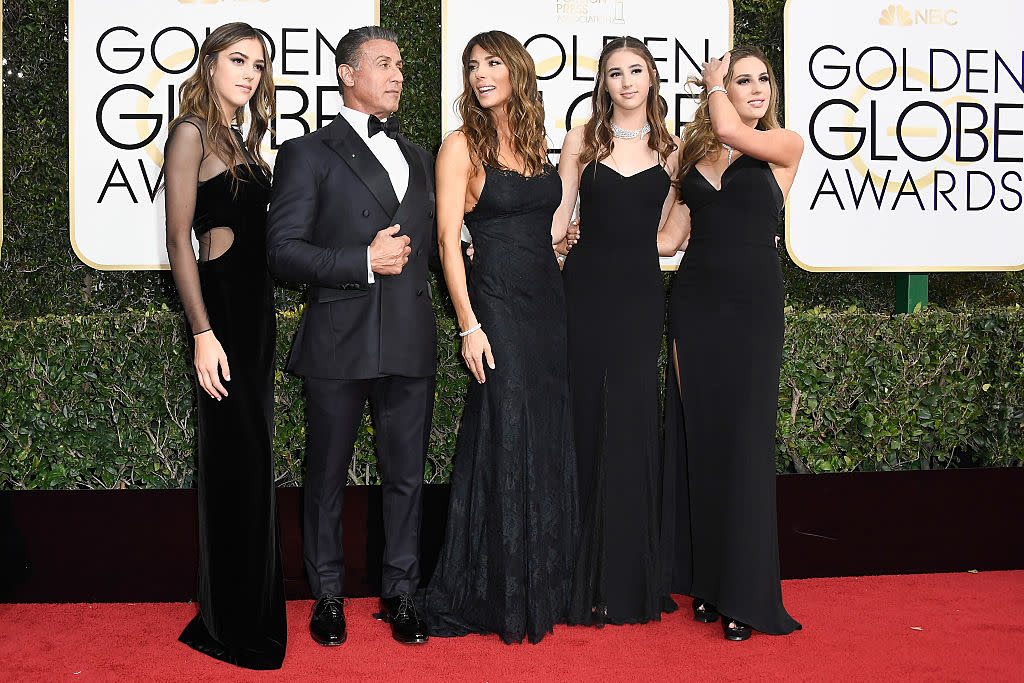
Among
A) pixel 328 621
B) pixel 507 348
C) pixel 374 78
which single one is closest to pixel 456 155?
pixel 374 78

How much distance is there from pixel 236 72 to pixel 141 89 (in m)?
1.56

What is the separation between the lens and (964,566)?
4.46m

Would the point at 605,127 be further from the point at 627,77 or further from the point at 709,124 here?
the point at 709,124

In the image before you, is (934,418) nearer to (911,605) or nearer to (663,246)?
(911,605)

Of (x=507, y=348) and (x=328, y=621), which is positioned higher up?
(x=507, y=348)

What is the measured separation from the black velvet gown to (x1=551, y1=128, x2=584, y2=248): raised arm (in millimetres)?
1176

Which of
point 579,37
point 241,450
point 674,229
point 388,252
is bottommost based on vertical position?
point 241,450

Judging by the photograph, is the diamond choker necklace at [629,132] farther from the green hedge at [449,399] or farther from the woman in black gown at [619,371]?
the green hedge at [449,399]

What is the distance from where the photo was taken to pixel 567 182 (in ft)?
12.3

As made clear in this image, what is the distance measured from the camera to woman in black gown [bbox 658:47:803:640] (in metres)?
3.53

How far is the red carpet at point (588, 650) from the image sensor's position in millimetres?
3115

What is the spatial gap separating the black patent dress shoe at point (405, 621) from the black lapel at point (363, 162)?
145 cm

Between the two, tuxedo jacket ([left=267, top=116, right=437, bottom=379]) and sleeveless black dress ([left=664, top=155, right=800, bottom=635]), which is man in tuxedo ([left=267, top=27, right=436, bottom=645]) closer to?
tuxedo jacket ([left=267, top=116, right=437, bottom=379])

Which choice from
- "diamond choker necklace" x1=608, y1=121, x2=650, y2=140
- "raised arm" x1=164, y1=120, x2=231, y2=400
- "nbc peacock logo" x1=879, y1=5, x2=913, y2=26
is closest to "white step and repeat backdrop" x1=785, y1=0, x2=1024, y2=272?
"nbc peacock logo" x1=879, y1=5, x2=913, y2=26
